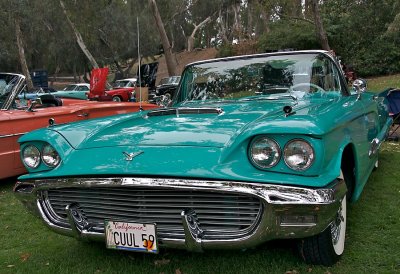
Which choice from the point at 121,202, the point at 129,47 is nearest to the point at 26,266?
the point at 121,202

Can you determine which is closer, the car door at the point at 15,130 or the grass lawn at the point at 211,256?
the grass lawn at the point at 211,256

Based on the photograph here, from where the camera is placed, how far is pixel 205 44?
2443 inches

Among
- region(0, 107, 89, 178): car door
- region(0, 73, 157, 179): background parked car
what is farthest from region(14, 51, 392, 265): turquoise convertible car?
region(0, 107, 89, 178): car door

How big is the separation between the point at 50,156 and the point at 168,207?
971mm

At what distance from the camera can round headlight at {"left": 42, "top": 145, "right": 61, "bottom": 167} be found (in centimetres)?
286

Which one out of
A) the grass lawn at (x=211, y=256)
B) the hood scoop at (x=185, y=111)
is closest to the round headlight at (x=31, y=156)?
the grass lawn at (x=211, y=256)

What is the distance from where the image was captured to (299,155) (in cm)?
231

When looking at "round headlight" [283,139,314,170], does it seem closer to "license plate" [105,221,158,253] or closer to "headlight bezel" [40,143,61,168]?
"license plate" [105,221,158,253]

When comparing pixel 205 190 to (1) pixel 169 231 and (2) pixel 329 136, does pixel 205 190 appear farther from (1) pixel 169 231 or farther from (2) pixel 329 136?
(2) pixel 329 136

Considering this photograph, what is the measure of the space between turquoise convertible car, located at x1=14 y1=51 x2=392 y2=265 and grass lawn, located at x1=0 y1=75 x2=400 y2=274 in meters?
0.24

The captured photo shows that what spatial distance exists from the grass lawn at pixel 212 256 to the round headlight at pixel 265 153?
0.83m

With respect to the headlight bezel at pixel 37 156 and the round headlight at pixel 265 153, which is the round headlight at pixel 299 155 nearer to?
the round headlight at pixel 265 153

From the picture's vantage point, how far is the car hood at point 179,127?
258 cm

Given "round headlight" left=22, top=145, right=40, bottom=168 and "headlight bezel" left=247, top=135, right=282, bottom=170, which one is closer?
"headlight bezel" left=247, top=135, right=282, bottom=170
